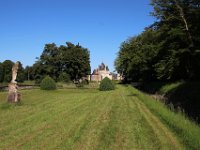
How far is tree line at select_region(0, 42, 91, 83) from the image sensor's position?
4712 inches

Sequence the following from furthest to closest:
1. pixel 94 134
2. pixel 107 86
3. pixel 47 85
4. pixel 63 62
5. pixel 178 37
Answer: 1. pixel 63 62
2. pixel 107 86
3. pixel 47 85
4. pixel 178 37
5. pixel 94 134

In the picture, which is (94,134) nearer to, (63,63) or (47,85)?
(47,85)

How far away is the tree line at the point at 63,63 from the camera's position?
119688 millimetres

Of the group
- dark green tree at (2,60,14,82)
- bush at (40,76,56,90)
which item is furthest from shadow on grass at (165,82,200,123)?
dark green tree at (2,60,14,82)

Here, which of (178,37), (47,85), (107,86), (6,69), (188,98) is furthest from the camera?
(6,69)

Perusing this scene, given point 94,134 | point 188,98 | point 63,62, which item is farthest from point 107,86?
point 94,134

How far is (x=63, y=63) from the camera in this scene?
404 feet

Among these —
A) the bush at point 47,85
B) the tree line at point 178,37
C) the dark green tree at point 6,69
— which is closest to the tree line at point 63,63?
the dark green tree at point 6,69

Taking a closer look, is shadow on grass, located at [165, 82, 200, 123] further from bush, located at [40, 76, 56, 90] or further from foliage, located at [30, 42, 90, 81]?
foliage, located at [30, 42, 90, 81]

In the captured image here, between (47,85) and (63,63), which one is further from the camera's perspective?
(63,63)

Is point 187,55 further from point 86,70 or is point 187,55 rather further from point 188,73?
point 86,70

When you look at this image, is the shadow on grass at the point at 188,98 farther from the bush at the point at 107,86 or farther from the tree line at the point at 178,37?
the bush at the point at 107,86

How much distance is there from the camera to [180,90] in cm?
3569

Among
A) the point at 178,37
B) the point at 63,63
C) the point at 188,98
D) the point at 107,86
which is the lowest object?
the point at 188,98
